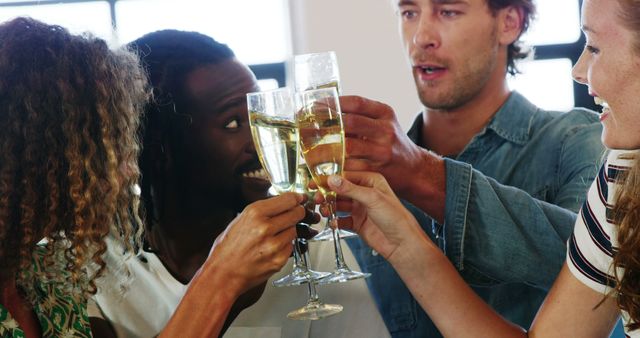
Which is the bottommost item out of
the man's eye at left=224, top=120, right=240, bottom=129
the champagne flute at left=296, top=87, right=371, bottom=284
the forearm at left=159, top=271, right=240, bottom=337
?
the forearm at left=159, top=271, right=240, bottom=337

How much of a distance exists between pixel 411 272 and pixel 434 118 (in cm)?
60

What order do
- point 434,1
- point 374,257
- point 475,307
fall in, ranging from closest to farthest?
point 475,307, point 374,257, point 434,1

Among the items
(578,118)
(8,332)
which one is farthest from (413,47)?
(8,332)

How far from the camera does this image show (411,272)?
1.64 metres

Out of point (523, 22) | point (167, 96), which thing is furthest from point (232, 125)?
point (523, 22)

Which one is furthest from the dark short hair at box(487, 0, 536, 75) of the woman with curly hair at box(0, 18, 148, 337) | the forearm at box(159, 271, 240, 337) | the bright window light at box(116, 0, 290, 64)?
the bright window light at box(116, 0, 290, 64)

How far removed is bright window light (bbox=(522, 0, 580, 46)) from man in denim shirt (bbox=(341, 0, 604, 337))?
282 cm

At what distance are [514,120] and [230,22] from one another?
120 inches

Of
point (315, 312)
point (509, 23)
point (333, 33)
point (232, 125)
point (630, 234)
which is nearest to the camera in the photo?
point (630, 234)

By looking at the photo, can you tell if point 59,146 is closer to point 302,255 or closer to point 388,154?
point 302,255

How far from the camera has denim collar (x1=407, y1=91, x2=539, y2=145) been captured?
2.00 m

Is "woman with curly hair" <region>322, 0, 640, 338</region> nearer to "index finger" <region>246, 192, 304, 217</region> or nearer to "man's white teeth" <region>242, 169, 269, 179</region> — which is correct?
"index finger" <region>246, 192, 304, 217</region>

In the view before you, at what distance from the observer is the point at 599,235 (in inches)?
57.7

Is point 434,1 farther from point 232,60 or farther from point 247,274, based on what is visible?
point 247,274
